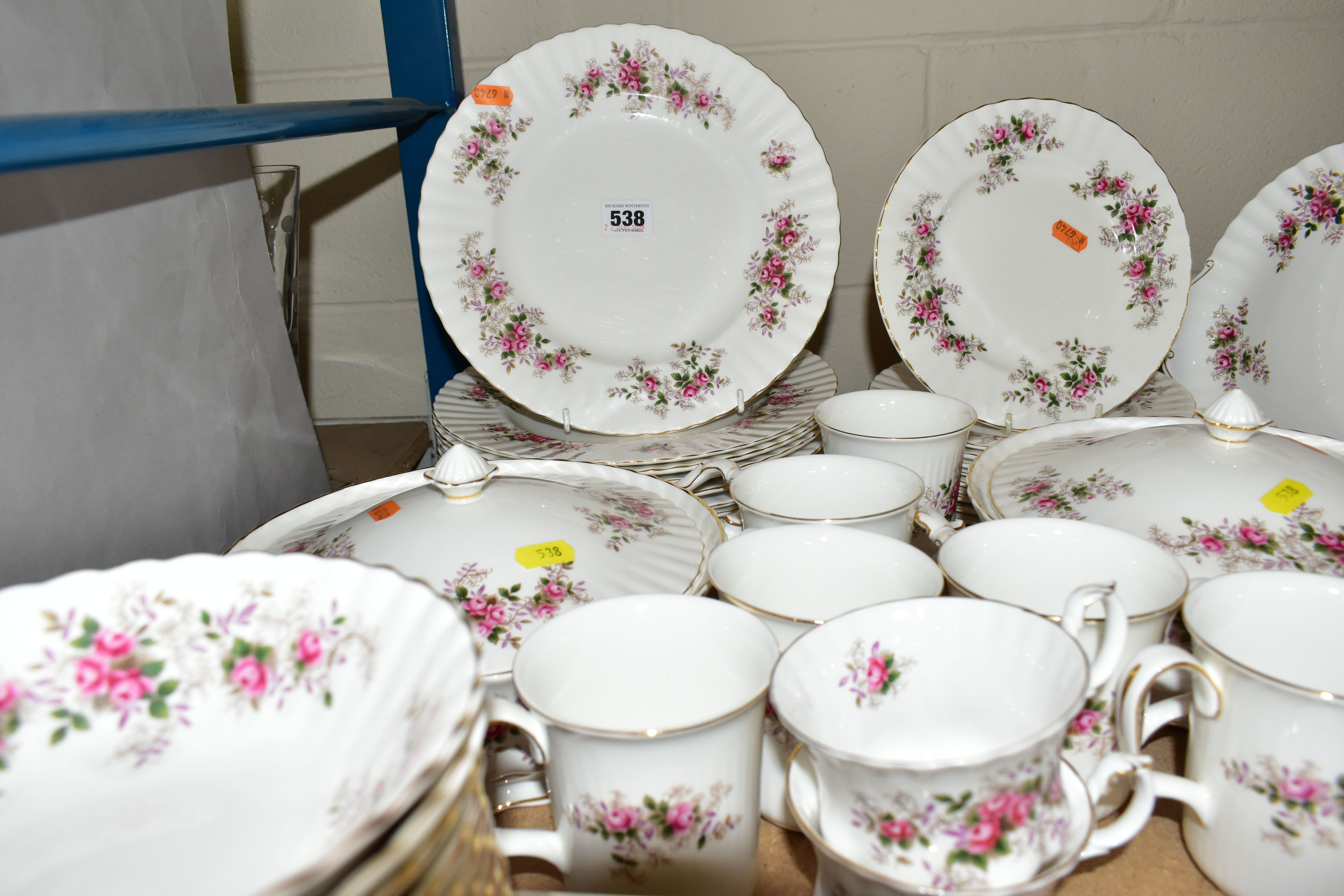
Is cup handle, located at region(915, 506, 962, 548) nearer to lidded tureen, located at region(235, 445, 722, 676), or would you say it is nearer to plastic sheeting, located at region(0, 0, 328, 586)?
lidded tureen, located at region(235, 445, 722, 676)

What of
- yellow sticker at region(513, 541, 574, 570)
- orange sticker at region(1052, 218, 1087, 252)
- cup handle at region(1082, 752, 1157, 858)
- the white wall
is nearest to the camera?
cup handle at region(1082, 752, 1157, 858)

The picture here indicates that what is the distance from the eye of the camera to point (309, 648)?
407 mm

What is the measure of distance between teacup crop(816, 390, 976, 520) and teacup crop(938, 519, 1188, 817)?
151mm

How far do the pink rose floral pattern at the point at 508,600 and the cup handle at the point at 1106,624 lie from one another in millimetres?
340

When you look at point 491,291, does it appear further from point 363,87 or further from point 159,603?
point 159,603

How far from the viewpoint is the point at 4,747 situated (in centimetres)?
39

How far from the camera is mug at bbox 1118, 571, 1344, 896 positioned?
53 centimetres

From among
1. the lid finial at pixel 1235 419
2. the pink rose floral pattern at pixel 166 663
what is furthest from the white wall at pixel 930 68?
the pink rose floral pattern at pixel 166 663

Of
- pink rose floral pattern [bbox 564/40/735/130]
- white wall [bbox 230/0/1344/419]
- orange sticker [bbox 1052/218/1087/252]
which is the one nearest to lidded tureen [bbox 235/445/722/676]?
pink rose floral pattern [bbox 564/40/735/130]

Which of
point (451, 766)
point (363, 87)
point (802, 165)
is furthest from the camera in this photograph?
point (363, 87)

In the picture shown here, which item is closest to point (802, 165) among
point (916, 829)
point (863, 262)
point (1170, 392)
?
point (863, 262)

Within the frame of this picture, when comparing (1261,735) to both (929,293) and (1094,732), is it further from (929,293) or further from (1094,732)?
(929,293)

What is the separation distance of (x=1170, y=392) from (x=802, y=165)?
1.82 feet

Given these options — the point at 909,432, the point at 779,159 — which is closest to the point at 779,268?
the point at 779,159
